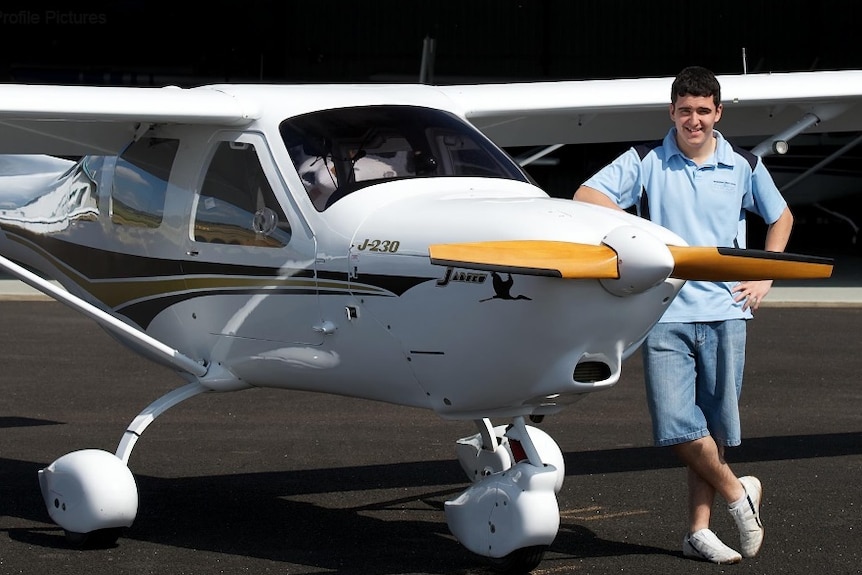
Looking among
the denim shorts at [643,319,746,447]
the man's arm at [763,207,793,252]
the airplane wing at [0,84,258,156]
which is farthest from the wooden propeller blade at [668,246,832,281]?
the airplane wing at [0,84,258,156]

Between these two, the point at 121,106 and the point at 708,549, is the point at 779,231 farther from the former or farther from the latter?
the point at 121,106

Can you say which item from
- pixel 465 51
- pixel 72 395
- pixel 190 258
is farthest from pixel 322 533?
pixel 465 51

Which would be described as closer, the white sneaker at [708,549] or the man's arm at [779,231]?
the white sneaker at [708,549]

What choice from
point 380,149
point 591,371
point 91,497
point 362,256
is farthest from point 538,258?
point 91,497

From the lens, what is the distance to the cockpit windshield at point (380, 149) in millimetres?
6207

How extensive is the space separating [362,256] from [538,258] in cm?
105

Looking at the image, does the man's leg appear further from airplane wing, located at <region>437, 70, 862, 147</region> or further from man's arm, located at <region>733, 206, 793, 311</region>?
airplane wing, located at <region>437, 70, 862, 147</region>

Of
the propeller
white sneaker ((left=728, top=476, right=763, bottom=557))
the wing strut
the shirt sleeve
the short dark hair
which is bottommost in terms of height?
white sneaker ((left=728, top=476, right=763, bottom=557))

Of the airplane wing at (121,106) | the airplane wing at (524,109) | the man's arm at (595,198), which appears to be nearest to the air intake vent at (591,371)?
the man's arm at (595,198)

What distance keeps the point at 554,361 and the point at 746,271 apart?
800mm

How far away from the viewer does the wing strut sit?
6855 mm

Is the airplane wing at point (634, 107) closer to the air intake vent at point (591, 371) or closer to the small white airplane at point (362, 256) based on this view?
the small white airplane at point (362, 256)

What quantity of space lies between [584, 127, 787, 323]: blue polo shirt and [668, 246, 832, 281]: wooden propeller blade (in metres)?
0.50

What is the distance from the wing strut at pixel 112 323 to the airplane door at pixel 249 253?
0.20 meters
